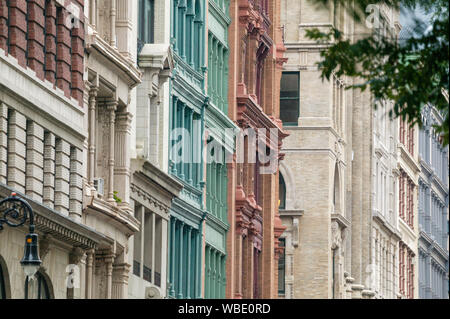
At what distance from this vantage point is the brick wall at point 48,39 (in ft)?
160

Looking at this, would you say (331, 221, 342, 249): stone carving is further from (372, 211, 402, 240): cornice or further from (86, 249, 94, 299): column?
(86, 249, 94, 299): column

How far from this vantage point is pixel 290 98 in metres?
103

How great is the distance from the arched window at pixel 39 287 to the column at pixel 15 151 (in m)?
2.64

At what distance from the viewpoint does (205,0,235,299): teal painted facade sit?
7531 centimetres

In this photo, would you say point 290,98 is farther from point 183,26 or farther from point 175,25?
point 175,25

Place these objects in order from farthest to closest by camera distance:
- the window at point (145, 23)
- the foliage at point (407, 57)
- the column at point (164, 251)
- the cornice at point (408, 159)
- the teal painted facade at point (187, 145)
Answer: the cornice at point (408, 159) → the teal painted facade at point (187, 145) → the column at point (164, 251) → the window at point (145, 23) → the foliage at point (407, 57)

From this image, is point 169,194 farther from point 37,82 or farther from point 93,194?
point 37,82

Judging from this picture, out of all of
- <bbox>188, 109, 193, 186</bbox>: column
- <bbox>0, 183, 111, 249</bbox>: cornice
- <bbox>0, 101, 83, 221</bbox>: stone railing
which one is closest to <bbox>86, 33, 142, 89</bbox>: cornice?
<bbox>0, 101, 83, 221</bbox>: stone railing

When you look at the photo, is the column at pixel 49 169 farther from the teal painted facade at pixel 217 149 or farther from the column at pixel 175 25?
the teal painted facade at pixel 217 149

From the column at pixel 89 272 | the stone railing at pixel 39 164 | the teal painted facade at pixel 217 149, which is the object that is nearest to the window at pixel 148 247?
the column at pixel 89 272

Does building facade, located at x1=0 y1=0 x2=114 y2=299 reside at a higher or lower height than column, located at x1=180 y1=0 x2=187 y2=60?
lower

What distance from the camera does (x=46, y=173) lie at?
172 ft

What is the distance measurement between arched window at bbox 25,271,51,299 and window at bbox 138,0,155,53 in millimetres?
14400

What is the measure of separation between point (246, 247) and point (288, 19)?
22.8m
